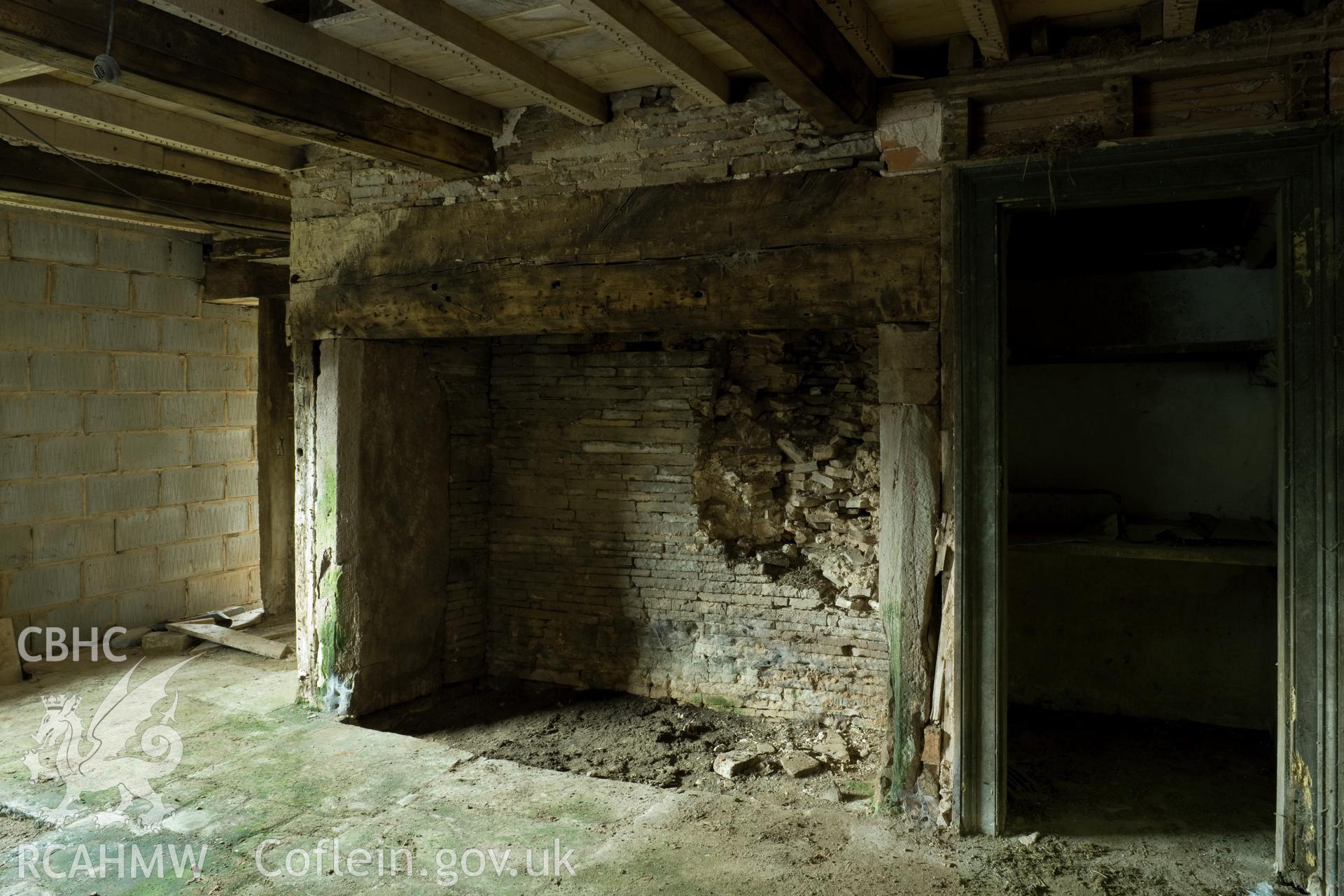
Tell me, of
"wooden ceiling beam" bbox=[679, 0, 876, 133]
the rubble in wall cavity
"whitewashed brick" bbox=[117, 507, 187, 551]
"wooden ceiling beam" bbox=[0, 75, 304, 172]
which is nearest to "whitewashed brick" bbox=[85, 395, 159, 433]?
"whitewashed brick" bbox=[117, 507, 187, 551]

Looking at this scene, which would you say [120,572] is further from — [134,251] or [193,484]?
[134,251]

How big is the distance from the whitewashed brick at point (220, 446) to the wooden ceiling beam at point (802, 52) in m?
5.05

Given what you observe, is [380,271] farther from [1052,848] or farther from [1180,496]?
[1180,496]

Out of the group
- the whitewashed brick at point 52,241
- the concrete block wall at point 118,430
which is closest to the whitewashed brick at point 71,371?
the concrete block wall at point 118,430

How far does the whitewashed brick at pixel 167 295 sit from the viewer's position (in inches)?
230

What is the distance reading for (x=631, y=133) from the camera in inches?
140

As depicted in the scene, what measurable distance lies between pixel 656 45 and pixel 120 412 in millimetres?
4667

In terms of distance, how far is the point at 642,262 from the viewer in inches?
138

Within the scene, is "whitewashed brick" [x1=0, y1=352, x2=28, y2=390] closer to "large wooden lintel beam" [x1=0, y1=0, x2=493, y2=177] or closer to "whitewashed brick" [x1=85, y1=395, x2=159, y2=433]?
"whitewashed brick" [x1=85, y1=395, x2=159, y2=433]

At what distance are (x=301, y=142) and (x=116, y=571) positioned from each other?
10.7ft

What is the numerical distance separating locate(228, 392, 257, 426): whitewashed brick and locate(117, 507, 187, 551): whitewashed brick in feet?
2.44

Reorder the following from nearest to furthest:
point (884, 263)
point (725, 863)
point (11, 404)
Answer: point (725, 863) → point (884, 263) → point (11, 404)

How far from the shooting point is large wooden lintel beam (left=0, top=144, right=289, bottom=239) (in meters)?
4.11

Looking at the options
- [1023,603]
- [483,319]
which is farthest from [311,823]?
Result: [1023,603]
